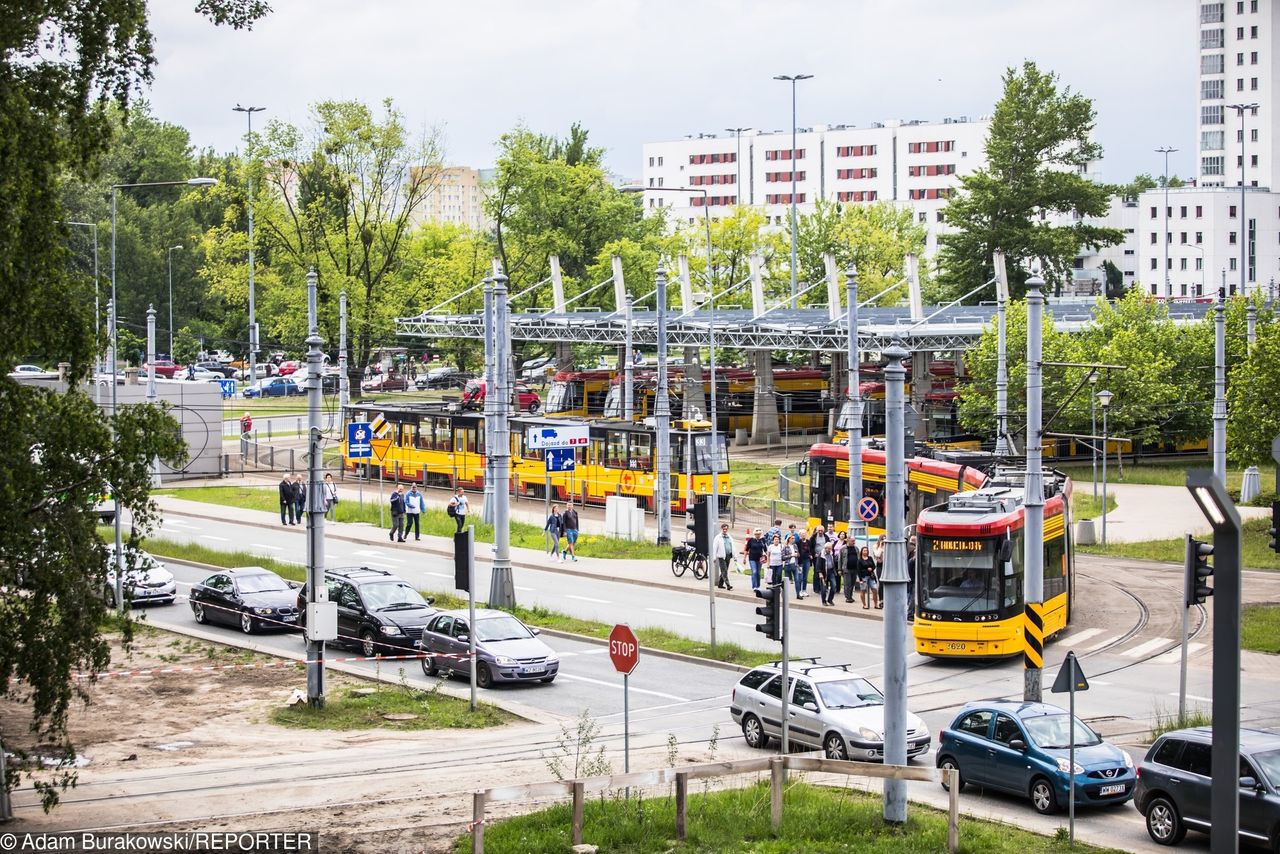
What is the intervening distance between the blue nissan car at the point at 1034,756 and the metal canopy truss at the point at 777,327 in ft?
127

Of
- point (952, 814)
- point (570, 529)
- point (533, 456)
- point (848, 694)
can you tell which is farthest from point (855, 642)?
point (533, 456)

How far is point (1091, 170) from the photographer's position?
15912 cm

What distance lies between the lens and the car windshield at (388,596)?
1128 inches

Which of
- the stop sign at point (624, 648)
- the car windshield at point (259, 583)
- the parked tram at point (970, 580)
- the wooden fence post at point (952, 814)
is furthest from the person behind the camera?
the car windshield at point (259, 583)

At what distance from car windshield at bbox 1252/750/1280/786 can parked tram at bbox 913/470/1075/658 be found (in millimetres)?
10959

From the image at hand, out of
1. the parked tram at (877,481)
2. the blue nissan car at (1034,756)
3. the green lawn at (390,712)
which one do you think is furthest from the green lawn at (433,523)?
the blue nissan car at (1034,756)

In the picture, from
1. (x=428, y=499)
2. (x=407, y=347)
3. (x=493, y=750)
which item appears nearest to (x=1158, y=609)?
(x=493, y=750)

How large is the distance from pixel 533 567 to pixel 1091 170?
439 feet

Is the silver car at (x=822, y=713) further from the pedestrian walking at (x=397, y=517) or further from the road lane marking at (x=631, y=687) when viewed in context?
the pedestrian walking at (x=397, y=517)

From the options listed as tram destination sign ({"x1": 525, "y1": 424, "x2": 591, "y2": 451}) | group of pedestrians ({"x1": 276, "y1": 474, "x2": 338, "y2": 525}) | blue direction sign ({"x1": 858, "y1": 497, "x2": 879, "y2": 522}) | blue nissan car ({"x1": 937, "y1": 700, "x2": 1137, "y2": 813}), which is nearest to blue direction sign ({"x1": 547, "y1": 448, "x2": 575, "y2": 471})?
tram destination sign ({"x1": 525, "y1": 424, "x2": 591, "y2": 451})

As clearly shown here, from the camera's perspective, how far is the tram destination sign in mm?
44156

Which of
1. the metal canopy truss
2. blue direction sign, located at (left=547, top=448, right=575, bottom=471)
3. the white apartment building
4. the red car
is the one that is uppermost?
the white apartment building

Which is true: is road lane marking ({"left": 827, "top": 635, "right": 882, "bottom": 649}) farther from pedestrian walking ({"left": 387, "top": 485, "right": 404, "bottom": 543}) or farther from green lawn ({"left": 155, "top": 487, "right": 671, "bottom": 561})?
pedestrian walking ({"left": 387, "top": 485, "right": 404, "bottom": 543})

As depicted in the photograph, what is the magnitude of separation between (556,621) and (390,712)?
26.1 ft
